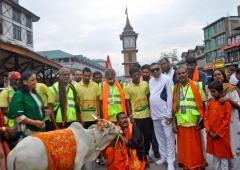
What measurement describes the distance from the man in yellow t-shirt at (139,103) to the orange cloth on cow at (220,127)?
159 cm

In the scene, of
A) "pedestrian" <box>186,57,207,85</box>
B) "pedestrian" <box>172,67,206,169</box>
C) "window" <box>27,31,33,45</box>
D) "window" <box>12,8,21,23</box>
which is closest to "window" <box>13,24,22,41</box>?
"window" <box>12,8,21,23</box>

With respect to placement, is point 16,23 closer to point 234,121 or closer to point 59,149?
point 234,121

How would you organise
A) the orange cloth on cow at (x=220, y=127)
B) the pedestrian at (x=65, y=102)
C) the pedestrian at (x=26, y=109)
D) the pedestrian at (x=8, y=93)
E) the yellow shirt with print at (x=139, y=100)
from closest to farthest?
the pedestrian at (x=26, y=109) → the orange cloth on cow at (x=220, y=127) → the pedestrian at (x=8, y=93) → the pedestrian at (x=65, y=102) → the yellow shirt with print at (x=139, y=100)

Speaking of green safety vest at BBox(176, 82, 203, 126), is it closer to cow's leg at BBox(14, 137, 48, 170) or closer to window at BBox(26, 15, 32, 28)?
cow's leg at BBox(14, 137, 48, 170)

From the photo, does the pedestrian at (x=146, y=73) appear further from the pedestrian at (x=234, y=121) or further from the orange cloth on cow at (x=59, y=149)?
the orange cloth on cow at (x=59, y=149)

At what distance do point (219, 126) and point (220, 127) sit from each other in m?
0.03

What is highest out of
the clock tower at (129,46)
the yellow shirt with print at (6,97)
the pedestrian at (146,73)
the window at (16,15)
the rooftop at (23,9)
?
the rooftop at (23,9)

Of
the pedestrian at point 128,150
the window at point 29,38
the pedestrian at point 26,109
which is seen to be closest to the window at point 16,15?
the window at point 29,38

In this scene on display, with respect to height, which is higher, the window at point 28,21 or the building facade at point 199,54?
the window at point 28,21

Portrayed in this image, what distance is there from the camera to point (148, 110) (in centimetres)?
642

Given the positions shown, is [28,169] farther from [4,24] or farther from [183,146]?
[4,24]

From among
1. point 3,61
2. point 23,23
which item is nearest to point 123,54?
point 23,23

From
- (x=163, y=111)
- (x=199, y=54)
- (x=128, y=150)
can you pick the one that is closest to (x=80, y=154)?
(x=128, y=150)

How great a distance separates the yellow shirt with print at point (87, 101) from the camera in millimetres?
6219
